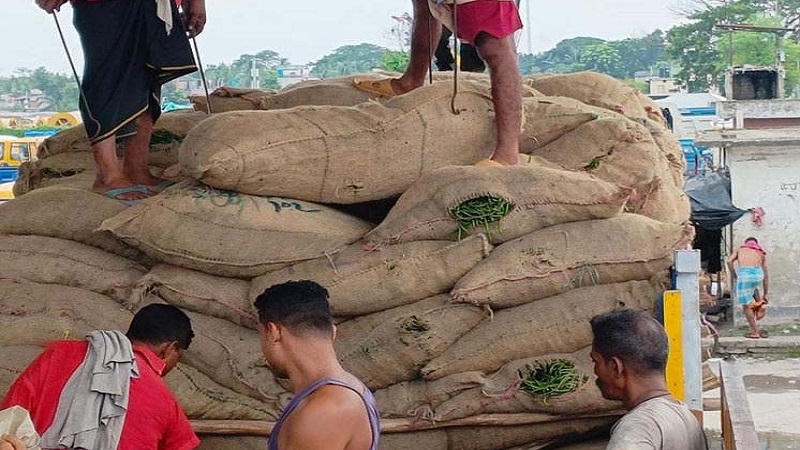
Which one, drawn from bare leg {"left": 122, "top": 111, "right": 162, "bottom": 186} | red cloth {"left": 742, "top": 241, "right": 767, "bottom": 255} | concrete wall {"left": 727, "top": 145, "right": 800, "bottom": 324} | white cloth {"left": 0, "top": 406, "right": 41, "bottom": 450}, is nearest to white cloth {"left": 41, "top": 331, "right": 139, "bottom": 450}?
white cloth {"left": 0, "top": 406, "right": 41, "bottom": 450}

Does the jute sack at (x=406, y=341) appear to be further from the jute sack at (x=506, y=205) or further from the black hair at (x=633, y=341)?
the black hair at (x=633, y=341)

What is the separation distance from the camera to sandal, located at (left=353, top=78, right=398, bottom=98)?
16.1ft

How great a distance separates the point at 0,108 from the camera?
182ft

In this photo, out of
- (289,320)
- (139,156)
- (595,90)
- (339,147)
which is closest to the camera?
(289,320)

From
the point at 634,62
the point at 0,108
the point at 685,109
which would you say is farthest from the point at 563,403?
the point at 634,62

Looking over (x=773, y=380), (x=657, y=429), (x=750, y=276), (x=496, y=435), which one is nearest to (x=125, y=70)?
(x=496, y=435)

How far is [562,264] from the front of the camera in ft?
12.0

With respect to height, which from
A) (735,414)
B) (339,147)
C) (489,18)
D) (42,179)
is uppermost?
(489,18)

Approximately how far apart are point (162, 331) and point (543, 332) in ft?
3.57

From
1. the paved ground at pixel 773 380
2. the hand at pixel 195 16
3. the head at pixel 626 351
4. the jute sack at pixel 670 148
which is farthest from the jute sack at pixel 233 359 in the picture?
the paved ground at pixel 773 380

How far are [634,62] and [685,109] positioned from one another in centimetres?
3224

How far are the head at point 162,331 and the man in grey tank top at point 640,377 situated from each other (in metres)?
1.22

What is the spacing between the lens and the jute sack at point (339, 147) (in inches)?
156

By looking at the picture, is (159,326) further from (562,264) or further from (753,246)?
(753,246)
